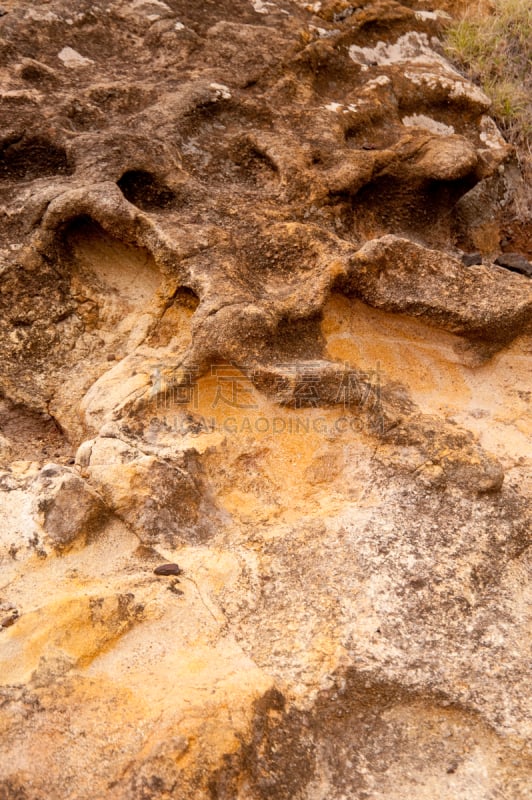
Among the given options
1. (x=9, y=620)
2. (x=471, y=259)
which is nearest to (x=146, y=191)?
(x=471, y=259)

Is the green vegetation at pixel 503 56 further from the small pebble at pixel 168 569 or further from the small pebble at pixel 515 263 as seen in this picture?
the small pebble at pixel 168 569

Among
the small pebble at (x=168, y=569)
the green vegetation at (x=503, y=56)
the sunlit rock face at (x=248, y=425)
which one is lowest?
the small pebble at (x=168, y=569)

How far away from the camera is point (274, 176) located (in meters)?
2.95

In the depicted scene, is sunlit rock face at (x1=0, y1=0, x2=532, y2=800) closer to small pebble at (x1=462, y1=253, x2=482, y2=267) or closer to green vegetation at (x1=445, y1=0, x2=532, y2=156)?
small pebble at (x1=462, y1=253, x2=482, y2=267)

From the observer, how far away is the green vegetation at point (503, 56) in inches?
151

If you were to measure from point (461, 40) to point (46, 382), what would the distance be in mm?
2928

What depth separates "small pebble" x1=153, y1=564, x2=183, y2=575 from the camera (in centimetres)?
195

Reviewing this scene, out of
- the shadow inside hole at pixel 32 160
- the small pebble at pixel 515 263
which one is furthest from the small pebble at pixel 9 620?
the small pebble at pixel 515 263

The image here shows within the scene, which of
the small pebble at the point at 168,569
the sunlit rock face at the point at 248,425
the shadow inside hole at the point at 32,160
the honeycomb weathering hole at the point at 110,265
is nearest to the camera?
the sunlit rock face at the point at 248,425

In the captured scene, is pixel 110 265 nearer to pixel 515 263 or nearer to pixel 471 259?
pixel 471 259

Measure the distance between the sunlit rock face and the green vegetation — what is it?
0.50 metres

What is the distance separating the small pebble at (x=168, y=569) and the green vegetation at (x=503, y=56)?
291 centimetres

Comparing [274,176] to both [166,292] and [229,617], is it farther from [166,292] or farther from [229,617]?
[229,617]

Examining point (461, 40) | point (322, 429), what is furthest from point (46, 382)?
point (461, 40)
